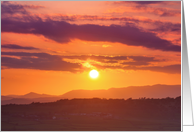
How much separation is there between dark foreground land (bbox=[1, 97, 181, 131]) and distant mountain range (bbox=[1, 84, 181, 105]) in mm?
141

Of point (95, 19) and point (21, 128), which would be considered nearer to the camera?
point (21, 128)

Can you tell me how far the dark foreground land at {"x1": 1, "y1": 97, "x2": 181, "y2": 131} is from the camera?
18.2ft

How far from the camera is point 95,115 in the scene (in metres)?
6.01

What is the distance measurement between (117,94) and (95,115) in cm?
82

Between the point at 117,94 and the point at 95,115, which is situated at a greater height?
the point at 117,94

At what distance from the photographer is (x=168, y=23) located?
5848 millimetres

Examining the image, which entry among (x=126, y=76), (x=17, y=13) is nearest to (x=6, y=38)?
(x=17, y=13)

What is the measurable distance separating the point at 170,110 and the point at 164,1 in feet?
9.66

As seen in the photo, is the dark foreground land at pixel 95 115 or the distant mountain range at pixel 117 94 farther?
the distant mountain range at pixel 117 94

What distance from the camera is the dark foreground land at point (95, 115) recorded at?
219 inches

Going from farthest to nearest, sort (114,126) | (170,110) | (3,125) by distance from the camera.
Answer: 1. (170,110)
2. (114,126)
3. (3,125)

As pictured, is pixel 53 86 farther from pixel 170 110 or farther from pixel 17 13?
pixel 170 110

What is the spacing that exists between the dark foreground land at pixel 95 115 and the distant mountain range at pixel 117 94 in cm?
14

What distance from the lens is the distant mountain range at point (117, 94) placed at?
5.77 m
